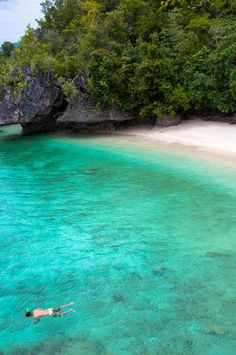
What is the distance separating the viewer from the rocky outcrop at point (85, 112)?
25.4 m

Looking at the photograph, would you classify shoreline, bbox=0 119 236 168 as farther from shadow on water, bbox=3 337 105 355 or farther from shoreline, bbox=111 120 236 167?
shadow on water, bbox=3 337 105 355

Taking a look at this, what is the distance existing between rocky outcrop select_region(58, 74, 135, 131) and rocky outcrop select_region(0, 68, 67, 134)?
1.59 metres

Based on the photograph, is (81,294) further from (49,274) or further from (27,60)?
(27,60)

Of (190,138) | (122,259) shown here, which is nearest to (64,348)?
(122,259)

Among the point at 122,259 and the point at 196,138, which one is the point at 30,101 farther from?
the point at 122,259

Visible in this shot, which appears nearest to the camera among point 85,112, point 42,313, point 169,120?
point 42,313

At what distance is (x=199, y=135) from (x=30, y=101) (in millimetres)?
12373

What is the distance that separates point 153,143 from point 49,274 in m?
14.6

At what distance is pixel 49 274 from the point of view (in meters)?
8.66

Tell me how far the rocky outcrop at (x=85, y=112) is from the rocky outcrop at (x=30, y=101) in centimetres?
159

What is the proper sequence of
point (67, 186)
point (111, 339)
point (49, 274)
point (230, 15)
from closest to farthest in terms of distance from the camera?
point (111, 339), point (49, 274), point (67, 186), point (230, 15)

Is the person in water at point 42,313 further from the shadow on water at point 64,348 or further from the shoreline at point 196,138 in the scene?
the shoreline at point 196,138

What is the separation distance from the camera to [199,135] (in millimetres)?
21719

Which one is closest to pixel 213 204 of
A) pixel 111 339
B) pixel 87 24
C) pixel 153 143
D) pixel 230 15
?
pixel 111 339
